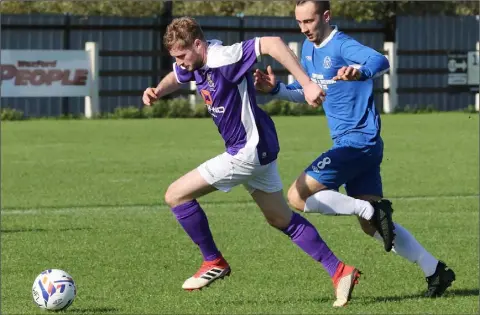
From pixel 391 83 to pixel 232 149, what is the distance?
91.3 feet

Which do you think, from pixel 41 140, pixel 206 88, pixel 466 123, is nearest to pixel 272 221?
pixel 206 88

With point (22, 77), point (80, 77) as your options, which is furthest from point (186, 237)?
point (80, 77)

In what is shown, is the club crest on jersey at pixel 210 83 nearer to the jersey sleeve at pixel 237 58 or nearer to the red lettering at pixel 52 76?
the jersey sleeve at pixel 237 58

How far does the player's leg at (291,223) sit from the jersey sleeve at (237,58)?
26.7 inches

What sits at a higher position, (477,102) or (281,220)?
(281,220)

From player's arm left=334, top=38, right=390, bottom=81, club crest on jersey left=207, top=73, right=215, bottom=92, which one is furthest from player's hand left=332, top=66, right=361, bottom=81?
club crest on jersey left=207, top=73, right=215, bottom=92

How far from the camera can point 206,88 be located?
781 centimetres

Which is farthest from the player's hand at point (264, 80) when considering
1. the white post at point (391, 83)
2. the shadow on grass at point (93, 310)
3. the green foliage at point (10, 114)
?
the white post at point (391, 83)

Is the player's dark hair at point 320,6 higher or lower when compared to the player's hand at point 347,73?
higher

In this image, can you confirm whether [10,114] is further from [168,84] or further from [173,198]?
[173,198]

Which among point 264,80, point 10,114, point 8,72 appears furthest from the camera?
point 10,114

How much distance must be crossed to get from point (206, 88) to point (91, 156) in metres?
13.3

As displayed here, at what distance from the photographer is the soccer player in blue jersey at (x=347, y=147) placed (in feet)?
26.8

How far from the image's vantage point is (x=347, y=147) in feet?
27.6
